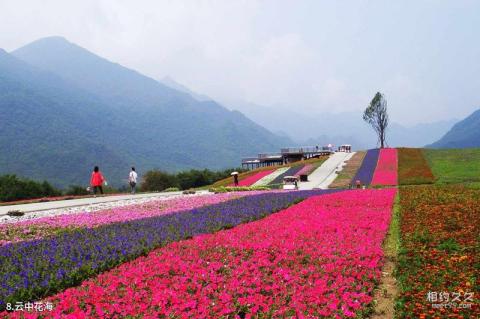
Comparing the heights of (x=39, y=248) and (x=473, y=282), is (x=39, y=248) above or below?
above

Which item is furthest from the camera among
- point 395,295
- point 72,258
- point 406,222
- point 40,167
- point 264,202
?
point 40,167

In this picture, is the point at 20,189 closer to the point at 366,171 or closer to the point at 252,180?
the point at 252,180

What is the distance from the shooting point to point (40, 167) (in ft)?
554

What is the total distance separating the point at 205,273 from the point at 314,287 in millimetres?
2396

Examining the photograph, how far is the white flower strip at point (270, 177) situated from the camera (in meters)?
45.1

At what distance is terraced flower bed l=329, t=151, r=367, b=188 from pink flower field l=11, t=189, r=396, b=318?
24.5 m

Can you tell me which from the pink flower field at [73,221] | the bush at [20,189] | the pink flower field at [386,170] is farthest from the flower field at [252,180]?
the pink flower field at [73,221]

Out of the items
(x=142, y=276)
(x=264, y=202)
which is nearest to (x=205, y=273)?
(x=142, y=276)

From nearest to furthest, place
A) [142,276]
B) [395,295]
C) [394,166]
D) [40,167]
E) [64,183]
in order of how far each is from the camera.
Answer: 1. [395,295]
2. [142,276]
3. [394,166]
4. [64,183]
5. [40,167]

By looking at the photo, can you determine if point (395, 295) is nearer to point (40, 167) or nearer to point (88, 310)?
point (88, 310)

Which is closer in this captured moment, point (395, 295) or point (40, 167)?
point (395, 295)

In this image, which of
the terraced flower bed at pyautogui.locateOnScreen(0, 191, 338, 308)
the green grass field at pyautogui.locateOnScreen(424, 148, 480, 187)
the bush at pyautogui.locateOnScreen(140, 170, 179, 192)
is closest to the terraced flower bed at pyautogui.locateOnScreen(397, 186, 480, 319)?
the terraced flower bed at pyautogui.locateOnScreen(0, 191, 338, 308)

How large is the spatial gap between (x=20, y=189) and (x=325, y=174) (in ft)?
105

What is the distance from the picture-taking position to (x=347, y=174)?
45.2m
